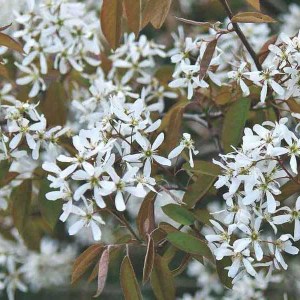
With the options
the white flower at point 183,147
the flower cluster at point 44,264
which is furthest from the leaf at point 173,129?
the flower cluster at point 44,264

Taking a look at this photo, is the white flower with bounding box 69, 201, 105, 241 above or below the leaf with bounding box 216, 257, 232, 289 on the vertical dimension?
above

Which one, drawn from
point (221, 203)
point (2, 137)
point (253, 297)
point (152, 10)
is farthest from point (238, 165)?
point (221, 203)

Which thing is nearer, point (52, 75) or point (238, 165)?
point (238, 165)

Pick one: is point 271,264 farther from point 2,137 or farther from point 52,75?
point 52,75

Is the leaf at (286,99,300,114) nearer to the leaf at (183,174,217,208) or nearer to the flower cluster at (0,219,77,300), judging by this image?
the leaf at (183,174,217,208)

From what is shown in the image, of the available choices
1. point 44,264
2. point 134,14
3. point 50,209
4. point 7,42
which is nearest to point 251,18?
point 134,14

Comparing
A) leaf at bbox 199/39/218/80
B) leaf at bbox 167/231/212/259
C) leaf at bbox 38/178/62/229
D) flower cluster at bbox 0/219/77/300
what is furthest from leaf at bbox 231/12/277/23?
flower cluster at bbox 0/219/77/300
